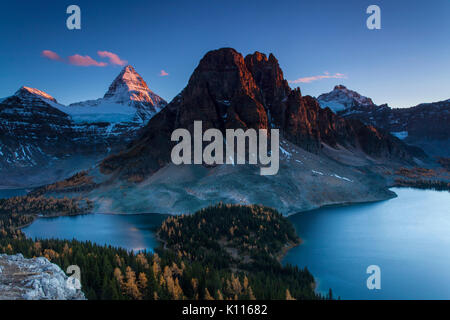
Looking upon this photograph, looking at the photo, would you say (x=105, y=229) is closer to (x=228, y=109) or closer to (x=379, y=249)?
(x=379, y=249)

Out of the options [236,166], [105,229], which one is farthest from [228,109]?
[105,229]

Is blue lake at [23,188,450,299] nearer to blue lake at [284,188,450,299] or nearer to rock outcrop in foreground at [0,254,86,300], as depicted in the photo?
blue lake at [284,188,450,299]

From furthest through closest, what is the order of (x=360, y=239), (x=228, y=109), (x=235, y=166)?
1. (x=228, y=109)
2. (x=235, y=166)
3. (x=360, y=239)

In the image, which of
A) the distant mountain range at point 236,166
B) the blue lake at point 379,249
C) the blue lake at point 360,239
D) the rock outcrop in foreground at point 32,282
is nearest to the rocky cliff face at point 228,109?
the distant mountain range at point 236,166

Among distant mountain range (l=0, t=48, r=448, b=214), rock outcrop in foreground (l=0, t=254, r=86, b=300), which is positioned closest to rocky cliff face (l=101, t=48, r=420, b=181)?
distant mountain range (l=0, t=48, r=448, b=214)
